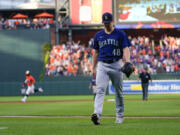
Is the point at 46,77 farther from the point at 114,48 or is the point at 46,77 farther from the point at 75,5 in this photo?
the point at 114,48

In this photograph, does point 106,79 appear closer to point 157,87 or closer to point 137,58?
point 157,87

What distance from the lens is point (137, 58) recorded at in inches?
1457

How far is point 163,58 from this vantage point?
121 ft

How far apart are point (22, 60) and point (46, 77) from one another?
5740mm

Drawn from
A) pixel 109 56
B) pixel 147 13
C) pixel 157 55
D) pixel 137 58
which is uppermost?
pixel 147 13

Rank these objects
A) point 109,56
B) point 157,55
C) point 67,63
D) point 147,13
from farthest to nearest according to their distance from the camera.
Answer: point 147,13 → point 157,55 → point 67,63 → point 109,56

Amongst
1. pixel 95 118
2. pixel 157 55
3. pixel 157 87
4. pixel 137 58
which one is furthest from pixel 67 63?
pixel 95 118

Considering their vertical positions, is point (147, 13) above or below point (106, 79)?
above

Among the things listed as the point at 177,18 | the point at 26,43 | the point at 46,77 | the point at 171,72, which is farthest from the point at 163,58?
the point at 26,43

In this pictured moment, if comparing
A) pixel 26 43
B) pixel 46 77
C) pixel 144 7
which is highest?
pixel 144 7

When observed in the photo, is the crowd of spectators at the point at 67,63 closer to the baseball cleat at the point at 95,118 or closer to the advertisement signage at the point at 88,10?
the advertisement signage at the point at 88,10

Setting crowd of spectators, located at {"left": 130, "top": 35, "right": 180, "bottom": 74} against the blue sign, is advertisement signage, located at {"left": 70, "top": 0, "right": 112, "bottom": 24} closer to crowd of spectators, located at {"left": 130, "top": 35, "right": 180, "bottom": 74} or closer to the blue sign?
crowd of spectators, located at {"left": 130, "top": 35, "right": 180, "bottom": 74}

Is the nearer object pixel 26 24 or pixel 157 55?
pixel 157 55

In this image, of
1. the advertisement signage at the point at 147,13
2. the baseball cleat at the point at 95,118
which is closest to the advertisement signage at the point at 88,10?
the advertisement signage at the point at 147,13
